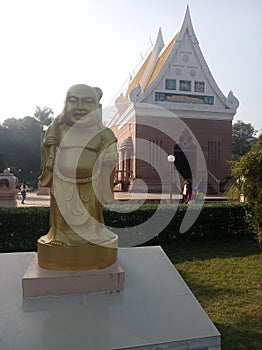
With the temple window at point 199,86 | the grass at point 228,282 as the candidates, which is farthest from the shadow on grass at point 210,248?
the temple window at point 199,86

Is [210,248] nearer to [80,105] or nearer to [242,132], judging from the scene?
[80,105]

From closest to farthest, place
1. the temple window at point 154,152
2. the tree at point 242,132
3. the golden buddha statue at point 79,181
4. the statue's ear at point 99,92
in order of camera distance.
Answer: the golden buddha statue at point 79,181
the statue's ear at point 99,92
the temple window at point 154,152
the tree at point 242,132

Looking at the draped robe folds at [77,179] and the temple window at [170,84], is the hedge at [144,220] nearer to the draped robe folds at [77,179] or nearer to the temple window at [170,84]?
the draped robe folds at [77,179]

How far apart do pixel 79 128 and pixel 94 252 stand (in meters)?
1.23

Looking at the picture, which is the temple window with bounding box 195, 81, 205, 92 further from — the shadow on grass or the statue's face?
the statue's face

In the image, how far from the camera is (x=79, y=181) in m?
2.95

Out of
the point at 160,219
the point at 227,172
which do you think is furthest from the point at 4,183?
the point at 227,172

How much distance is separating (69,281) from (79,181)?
3.08 feet

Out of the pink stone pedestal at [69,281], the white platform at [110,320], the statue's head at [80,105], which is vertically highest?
the statue's head at [80,105]

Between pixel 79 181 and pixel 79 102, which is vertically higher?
pixel 79 102

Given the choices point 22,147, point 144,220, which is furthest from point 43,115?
point 144,220

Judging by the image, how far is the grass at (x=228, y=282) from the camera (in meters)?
3.08

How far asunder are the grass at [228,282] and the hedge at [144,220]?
239 millimetres

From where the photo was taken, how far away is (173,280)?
10.0 feet
